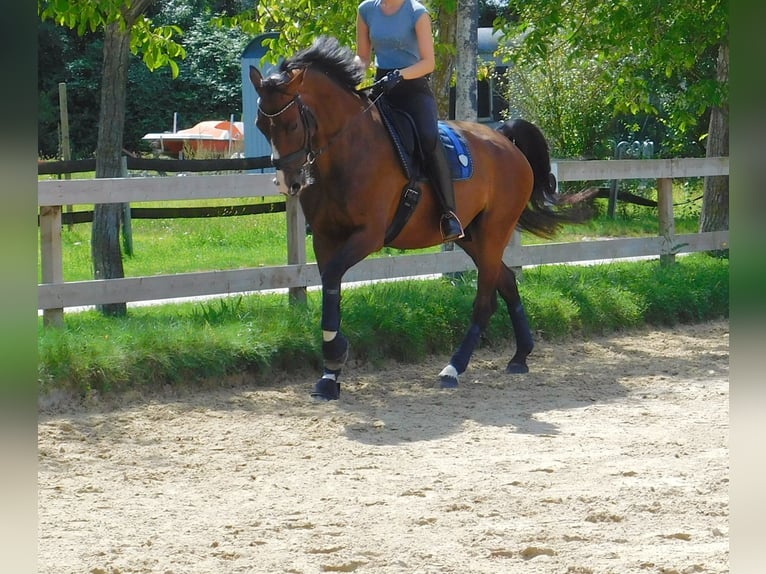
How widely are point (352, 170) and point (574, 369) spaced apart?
2.56m

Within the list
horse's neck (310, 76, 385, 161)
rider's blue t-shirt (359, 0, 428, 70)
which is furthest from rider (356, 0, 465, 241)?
horse's neck (310, 76, 385, 161)

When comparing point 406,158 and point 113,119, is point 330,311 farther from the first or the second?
point 113,119

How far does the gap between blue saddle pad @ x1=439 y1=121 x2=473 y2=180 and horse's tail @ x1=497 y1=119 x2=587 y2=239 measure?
48.6 inches

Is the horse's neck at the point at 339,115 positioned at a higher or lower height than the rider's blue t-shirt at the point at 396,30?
lower

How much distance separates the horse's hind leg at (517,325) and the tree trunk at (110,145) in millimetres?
4155

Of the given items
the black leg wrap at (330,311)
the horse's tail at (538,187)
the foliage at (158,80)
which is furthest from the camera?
the foliage at (158,80)

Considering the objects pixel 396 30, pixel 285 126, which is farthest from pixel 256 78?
pixel 396 30

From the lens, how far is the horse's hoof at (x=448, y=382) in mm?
7172

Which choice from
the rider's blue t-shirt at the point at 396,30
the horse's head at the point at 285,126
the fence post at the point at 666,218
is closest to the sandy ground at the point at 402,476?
the horse's head at the point at 285,126

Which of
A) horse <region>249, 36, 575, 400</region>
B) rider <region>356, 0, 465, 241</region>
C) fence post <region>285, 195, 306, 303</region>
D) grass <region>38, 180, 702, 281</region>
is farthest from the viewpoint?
grass <region>38, 180, 702, 281</region>

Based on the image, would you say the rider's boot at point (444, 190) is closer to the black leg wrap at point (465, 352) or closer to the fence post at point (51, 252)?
the black leg wrap at point (465, 352)

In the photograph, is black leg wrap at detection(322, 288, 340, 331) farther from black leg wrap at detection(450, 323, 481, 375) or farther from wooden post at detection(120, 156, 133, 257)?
wooden post at detection(120, 156, 133, 257)

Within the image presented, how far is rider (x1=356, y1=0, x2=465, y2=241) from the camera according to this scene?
6.75 m
